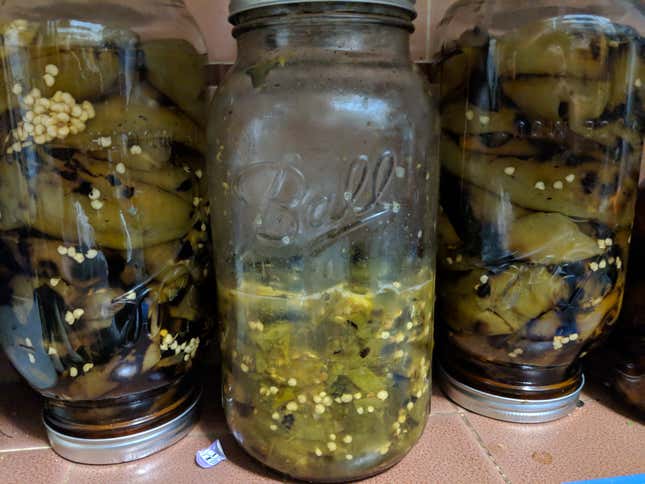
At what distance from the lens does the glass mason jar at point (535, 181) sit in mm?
523

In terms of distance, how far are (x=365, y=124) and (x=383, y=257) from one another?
0.12 metres

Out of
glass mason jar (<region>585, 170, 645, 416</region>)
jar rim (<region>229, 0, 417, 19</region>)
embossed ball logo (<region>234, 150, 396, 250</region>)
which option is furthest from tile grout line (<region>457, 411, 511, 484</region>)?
jar rim (<region>229, 0, 417, 19</region>)

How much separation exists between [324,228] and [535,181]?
0.74ft

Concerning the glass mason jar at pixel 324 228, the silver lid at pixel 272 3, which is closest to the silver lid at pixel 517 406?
the glass mason jar at pixel 324 228

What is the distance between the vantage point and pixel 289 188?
1.52ft

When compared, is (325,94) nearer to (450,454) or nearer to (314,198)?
(314,198)

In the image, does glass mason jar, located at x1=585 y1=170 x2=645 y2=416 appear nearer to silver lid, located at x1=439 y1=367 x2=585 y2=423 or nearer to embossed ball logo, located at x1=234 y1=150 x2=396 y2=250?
silver lid, located at x1=439 y1=367 x2=585 y2=423

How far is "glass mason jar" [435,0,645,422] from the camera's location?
0.52 m

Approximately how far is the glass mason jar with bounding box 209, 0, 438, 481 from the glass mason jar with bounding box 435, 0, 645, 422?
8 cm

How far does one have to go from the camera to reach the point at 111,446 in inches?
22.0

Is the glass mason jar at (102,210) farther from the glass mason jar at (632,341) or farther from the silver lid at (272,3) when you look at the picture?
the glass mason jar at (632,341)

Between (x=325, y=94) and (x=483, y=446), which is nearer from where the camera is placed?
(x=325, y=94)

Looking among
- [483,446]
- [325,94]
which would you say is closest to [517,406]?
[483,446]

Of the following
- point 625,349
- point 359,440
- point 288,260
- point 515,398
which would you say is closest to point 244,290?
point 288,260
